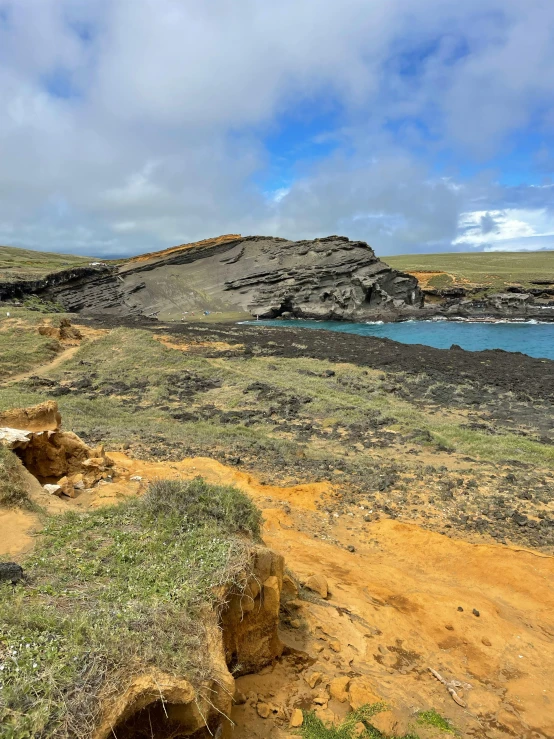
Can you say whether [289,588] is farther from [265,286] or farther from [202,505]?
[265,286]

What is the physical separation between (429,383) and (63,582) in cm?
2097

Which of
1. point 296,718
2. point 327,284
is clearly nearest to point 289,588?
point 296,718

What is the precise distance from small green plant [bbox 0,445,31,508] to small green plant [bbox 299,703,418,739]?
465cm

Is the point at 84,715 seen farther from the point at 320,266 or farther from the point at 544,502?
the point at 320,266

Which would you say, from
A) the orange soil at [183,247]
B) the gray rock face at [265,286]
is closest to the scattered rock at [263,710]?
the gray rock face at [265,286]

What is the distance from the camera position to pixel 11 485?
22.0ft

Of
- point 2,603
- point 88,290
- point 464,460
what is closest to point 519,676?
point 2,603

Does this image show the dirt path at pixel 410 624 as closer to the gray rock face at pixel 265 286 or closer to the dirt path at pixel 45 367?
the dirt path at pixel 45 367

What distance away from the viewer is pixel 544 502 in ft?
35.4

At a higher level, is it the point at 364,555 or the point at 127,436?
the point at 127,436

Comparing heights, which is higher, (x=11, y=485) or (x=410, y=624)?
(x=11, y=485)

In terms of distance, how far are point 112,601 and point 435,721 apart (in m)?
3.50

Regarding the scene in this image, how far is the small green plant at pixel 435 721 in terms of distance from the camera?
469 cm

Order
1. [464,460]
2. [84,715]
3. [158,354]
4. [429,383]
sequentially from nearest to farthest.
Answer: [84,715], [464,460], [429,383], [158,354]
